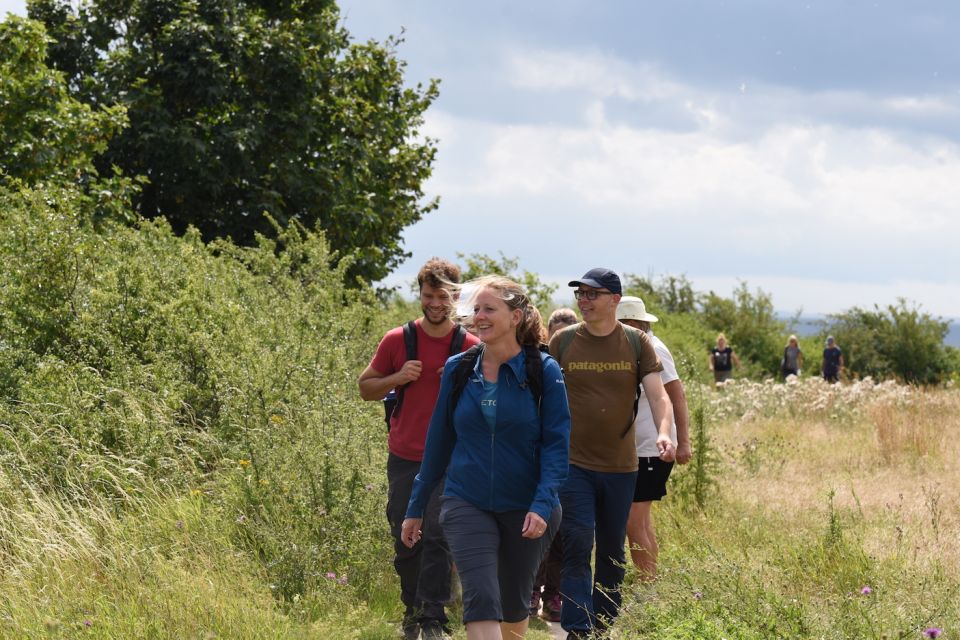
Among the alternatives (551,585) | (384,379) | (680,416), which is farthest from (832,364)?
(384,379)

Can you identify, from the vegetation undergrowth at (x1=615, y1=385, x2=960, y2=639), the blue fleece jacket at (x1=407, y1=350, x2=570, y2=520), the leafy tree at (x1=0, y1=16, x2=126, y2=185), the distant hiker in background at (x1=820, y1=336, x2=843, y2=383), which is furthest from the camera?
the distant hiker in background at (x1=820, y1=336, x2=843, y2=383)

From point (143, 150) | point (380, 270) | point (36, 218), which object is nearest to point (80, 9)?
point (143, 150)

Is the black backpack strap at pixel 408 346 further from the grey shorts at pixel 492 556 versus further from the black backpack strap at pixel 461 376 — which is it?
the grey shorts at pixel 492 556

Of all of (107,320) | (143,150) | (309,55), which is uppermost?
(309,55)

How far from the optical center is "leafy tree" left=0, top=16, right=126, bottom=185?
1628cm

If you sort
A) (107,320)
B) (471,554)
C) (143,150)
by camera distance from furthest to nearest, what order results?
(143,150) < (107,320) < (471,554)

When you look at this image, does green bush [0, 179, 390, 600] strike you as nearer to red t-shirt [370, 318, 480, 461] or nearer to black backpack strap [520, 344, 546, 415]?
red t-shirt [370, 318, 480, 461]

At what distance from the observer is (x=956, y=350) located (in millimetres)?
40000

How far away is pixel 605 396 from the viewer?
19.2 feet

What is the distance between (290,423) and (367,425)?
858 millimetres

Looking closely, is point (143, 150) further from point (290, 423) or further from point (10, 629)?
point (10, 629)

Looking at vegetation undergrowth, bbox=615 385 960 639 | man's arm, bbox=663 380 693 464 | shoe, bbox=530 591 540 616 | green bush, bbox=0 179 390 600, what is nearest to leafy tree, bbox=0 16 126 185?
green bush, bbox=0 179 390 600

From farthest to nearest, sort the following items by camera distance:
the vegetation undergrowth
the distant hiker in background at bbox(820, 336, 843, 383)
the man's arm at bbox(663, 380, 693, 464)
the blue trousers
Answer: the distant hiker in background at bbox(820, 336, 843, 383) < the man's arm at bbox(663, 380, 693, 464) < the blue trousers < the vegetation undergrowth

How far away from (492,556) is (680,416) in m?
2.34
